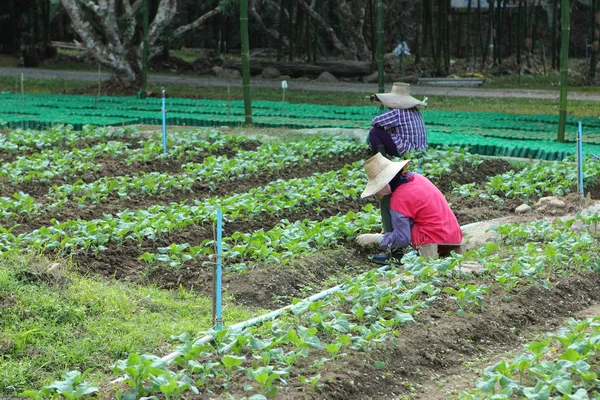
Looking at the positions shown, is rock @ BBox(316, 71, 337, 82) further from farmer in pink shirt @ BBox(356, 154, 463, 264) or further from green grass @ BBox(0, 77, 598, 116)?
farmer in pink shirt @ BBox(356, 154, 463, 264)

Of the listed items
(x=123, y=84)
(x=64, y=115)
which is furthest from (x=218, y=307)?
(x=123, y=84)

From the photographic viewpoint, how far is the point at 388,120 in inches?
426

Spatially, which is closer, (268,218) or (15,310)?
(15,310)

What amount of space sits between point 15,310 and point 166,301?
0.99 m

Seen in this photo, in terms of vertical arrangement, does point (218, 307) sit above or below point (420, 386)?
above

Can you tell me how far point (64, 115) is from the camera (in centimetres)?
1636

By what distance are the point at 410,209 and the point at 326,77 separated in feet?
69.4

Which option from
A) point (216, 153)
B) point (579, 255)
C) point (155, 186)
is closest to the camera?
point (579, 255)

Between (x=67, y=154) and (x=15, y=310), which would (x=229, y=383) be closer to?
(x=15, y=310)

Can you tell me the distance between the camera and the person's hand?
7520 millimetres

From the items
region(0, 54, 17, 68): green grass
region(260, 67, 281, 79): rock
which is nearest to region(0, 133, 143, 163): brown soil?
region(260, 67, 281, 79): rock

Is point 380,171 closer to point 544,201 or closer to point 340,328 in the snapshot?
point 340,328

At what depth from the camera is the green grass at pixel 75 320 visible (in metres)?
5.15

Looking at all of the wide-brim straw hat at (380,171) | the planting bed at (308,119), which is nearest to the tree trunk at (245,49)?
the planting bed at (308,119)
